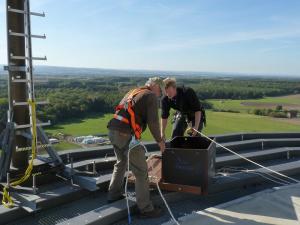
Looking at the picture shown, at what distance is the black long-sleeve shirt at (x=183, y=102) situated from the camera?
5309 mm

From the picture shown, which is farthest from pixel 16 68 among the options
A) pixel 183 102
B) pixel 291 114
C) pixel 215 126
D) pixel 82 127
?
pixel 291 114

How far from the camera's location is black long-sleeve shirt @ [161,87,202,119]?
5.31 metres

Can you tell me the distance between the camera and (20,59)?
4.68m

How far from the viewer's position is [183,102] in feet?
17.6

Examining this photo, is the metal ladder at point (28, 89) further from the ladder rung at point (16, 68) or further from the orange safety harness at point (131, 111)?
the orange safety harness at point (131, 111)

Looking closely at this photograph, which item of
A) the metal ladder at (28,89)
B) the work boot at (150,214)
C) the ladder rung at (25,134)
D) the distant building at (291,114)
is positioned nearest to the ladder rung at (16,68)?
the metal ladder at (28,89)

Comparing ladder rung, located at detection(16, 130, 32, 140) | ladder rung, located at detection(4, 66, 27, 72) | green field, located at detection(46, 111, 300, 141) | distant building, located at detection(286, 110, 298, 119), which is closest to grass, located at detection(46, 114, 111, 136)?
green field, located at detection(46, 111, 300, 141)

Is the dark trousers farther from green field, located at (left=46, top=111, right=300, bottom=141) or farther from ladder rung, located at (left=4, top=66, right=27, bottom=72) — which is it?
green field, located at (left=46, top=111, right=300, bottom=141)

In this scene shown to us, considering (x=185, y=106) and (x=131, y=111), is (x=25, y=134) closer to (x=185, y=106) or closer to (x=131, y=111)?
(x=131, y=111)

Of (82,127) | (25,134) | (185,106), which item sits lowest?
(82,127)

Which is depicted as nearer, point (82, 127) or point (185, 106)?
point (185, 106)

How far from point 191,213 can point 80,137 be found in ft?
93.5

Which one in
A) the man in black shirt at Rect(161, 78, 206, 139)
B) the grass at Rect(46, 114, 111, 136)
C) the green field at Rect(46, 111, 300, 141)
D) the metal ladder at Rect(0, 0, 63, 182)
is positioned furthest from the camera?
the grass at Rect(46, 114, 111, 136)

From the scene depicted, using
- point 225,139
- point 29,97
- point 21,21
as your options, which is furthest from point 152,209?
point 225,139
